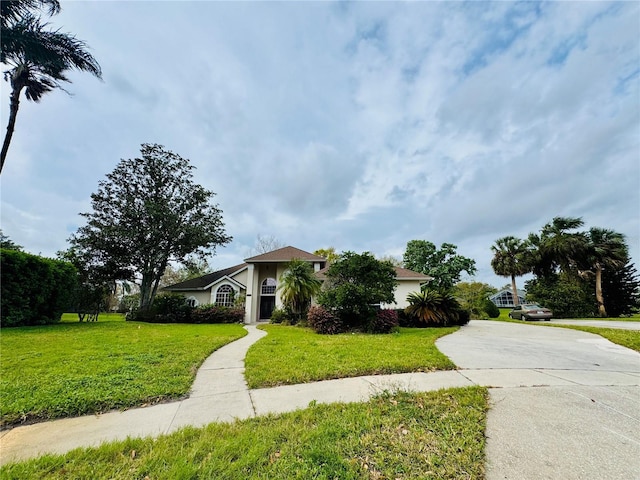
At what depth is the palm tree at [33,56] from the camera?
394 inches

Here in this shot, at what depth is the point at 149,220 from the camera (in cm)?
1939

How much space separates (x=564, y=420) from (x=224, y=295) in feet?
→ 65.6

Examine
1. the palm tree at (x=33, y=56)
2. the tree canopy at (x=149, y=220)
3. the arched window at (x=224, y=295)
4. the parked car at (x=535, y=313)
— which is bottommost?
the parked car at (x=535, y=313)

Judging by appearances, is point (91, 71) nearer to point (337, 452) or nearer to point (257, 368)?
point (257, 368)

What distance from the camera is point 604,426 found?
2682 millimetres

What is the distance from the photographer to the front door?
18.8 m

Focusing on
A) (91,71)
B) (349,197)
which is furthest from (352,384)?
(349,197)

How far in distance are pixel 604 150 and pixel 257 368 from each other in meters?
17.5

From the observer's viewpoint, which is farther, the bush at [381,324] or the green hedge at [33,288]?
the bush at [381,324]

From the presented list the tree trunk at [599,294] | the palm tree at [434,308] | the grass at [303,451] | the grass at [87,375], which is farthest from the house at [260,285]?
the tree trunk at [599,294]

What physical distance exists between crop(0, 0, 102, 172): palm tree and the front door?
47.3 ft

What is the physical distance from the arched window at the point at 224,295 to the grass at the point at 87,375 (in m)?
12.6

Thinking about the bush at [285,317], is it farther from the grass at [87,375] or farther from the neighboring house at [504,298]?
the neighboring house at [504,298]

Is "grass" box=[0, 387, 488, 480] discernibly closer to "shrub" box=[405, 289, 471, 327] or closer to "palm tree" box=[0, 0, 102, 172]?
"shrub" box=[405, 289, 471, 327]
